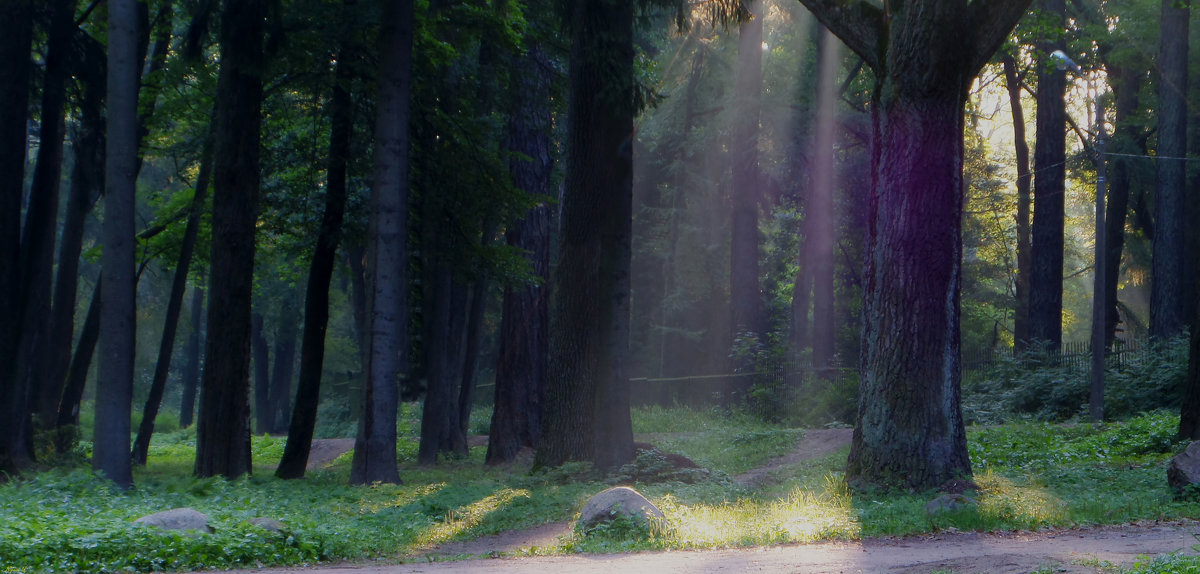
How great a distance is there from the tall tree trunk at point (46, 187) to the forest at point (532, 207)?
0.06m

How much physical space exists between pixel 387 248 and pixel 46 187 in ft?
24.7

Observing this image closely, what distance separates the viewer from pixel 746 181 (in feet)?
99.3

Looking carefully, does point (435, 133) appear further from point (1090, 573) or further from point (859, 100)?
point (859, 100)

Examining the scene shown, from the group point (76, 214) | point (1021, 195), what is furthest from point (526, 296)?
point (1021, 195)

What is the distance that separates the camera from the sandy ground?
20.5 ft

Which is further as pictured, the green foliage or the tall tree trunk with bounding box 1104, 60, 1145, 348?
the tall tree trunk with bounding box 1104, 60, 1145, 348

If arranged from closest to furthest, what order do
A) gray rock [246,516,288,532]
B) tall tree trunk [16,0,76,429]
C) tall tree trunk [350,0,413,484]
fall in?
gray rock [246,516,288,532] < tall tree trunk [350,0,413,484] < tall tree trunk [16,0,76,429]

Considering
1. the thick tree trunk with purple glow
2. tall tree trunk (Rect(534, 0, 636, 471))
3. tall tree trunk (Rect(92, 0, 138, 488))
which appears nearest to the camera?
the thick tree trunk with purple glow

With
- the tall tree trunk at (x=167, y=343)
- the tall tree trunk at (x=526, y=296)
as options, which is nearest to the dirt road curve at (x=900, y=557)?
the tall tree trunk at (x=526, y=296)

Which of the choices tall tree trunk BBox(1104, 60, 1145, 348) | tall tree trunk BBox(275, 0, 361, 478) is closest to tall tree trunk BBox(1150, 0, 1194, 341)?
tall tree trunk BBox(1104, 60, 1145, 348)

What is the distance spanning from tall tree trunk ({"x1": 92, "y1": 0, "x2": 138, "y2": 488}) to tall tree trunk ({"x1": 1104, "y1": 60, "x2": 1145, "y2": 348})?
3050 cm

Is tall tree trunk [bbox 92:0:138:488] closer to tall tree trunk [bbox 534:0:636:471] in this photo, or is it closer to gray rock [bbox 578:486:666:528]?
tall tree trunk [bbox 534:0:636:471]

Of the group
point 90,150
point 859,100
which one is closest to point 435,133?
point 90,150

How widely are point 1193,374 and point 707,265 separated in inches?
1190
